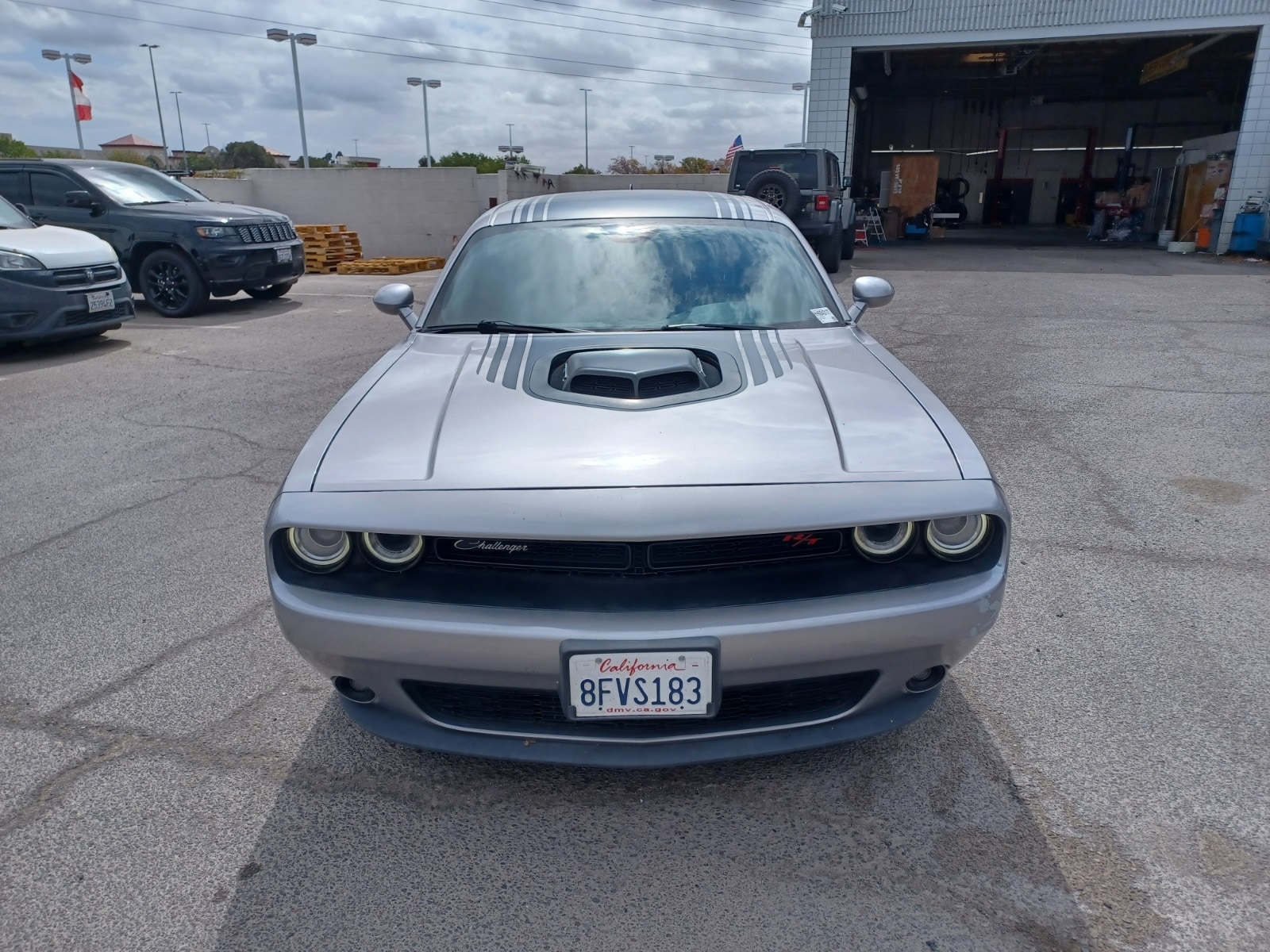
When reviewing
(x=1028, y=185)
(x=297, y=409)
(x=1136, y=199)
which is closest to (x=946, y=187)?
(x=1028, y=185)

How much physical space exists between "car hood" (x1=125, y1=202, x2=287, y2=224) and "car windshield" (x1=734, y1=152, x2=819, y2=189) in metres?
8.00

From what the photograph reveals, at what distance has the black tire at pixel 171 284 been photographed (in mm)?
10148

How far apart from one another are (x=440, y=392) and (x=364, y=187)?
23482 millimetres

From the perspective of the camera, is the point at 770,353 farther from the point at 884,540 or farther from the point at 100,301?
the point at 100,301

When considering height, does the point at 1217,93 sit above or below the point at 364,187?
above

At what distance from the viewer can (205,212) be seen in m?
10.3

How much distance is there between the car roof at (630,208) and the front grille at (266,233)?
25.0 feet

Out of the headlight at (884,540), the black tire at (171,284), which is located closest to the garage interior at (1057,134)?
the black tire at (171,284)

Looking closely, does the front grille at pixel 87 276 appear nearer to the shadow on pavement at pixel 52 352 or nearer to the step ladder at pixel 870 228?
the shadow on pavement at pixel 52 352

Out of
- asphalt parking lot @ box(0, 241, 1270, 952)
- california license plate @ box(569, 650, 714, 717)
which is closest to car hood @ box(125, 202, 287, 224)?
asphalt parking lot @ box(0, 241, 1270, 952)

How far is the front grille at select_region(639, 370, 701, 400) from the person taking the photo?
258 centimetres

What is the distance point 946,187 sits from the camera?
34.8 m

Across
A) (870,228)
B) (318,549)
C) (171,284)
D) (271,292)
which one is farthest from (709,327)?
(870,228)

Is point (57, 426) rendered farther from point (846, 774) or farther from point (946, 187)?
point (946, 187)
